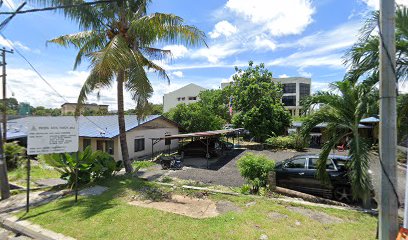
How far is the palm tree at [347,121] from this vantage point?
21.1 feet

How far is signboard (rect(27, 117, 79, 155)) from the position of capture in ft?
22.1

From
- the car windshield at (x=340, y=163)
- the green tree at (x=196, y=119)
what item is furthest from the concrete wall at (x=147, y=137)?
the car windshield at (x=340, y=163)

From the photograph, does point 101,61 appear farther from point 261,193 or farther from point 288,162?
point 288,162

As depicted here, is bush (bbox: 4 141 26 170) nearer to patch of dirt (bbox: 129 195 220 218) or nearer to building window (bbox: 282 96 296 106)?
patch of dirt (bbox: 129 195 220 218)

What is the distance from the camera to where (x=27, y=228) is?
19.2ft

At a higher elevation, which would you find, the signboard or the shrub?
the signboard

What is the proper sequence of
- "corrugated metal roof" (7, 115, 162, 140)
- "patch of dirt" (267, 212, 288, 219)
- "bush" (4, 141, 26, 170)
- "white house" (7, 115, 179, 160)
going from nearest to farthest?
1. "patch of dirt" (267, 212, 288, 219)
2. "bush" (4, 141, 26, 170)
3. "white house" (7, 115, 179, 160)
4. "corrugated metal roof" (7, 115, 162, 140)

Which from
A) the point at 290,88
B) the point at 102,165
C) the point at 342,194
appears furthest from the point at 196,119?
the point at 290,88

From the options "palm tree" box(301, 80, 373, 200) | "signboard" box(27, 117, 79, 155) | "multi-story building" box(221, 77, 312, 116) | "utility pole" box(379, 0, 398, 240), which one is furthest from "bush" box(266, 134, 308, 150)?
"multi-story building" box(221, 77, 312, 116)

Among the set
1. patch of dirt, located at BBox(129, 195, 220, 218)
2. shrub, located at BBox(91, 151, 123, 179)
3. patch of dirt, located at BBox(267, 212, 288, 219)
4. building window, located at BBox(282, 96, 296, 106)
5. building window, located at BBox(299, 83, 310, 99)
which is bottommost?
patch of dirt, located at BBox(129, 195, 220, 218)

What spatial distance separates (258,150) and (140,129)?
11.7 meters

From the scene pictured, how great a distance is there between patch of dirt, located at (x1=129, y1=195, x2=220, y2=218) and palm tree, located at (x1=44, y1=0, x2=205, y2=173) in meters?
4.56

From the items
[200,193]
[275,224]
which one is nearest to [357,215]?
[275,224]

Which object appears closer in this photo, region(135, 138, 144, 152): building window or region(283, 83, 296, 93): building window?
region(135, 138, 144, 152): building window
